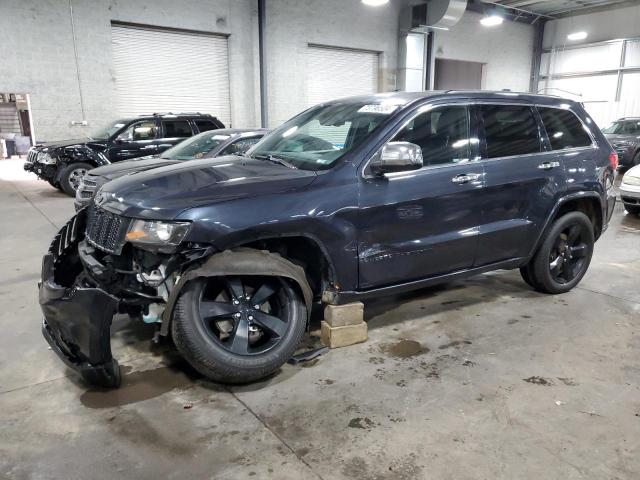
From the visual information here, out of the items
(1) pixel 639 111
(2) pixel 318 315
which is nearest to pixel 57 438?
(2) pixel 318 315

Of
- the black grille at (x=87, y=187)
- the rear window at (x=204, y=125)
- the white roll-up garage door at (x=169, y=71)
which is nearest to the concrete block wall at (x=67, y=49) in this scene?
the white roll-up garage door at (x=169, y=71)

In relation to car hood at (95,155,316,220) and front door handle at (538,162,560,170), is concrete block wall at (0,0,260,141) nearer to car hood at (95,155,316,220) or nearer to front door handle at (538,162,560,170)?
car hood at (95,155,316,220)

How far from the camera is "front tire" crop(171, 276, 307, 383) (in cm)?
286

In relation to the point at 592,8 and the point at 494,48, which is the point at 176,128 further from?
the point at 592,8

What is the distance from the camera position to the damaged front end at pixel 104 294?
2.67m

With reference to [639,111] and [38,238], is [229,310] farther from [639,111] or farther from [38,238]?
[639,111]

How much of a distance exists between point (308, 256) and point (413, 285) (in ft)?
2.71

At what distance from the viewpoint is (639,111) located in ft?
68.6

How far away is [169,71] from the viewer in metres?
15.1

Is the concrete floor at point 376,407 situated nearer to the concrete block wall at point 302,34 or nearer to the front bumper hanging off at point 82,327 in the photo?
the front bumper hanging off at point 82,327

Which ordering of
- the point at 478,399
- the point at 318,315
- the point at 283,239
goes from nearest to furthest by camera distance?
the point at 478,399 < the point at 283,239 < the point at 318,315

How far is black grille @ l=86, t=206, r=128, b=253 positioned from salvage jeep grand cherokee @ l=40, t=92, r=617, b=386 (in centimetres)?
1

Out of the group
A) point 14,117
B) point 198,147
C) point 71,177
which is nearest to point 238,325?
point 198,147

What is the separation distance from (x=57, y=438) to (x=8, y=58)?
13444 millimetres
